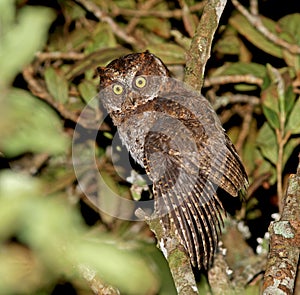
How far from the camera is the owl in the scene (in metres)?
2.75

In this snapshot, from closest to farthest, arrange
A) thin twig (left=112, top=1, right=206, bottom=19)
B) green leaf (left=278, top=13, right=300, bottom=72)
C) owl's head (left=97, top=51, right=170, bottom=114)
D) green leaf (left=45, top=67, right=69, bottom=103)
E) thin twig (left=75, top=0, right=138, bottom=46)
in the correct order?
owl's head (left=97, top=51, right=170, bottom=114) < green leaf (left=45, top=67, right=69, bottom=103) < green leaf (left=278, top=13, right=300, bottom=72) < thin twig (left=75, top=0, right=138, bottom=46) < thin twig (left=112, top=1, right=206, bottom=19)

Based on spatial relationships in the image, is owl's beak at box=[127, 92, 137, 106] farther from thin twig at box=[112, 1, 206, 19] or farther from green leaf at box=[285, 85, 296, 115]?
thin twig at box=[112, 1, 206, 19]

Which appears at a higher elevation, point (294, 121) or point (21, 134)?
point (21, 134)

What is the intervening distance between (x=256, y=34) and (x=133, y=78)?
0.98 metres

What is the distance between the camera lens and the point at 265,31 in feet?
12.3

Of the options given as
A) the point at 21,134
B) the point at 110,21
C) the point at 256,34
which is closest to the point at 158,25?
the point at 110,21

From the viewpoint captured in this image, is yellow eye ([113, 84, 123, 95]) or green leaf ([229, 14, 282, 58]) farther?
green leaf ([229, 14, 282, 58])

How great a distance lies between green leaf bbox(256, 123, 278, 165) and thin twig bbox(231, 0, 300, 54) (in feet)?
1.63

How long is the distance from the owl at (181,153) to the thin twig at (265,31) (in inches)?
32.6

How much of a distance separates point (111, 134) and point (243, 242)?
1.00m

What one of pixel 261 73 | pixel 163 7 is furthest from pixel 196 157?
pixel 163 7

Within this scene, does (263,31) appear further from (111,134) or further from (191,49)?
(111,134)

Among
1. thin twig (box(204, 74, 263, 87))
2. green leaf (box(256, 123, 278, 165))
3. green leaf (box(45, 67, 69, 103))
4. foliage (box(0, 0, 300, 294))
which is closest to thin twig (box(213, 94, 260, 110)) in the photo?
foliage (box(0, 0, 300, 294))

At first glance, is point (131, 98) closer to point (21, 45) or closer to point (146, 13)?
point (146, 13)
